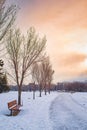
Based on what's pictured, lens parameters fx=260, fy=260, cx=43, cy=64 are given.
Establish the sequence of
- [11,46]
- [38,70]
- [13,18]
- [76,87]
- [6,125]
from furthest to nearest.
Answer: [76,87]
[38,70]
[11,46]
[13,18]
[6,125]

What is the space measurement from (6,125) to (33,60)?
14.8 m

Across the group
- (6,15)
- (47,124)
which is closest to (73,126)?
(47,124)

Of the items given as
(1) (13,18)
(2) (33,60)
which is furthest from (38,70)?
(1) (13,18)

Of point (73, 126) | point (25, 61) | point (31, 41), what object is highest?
point (31, 41)

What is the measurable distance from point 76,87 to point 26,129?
509ft

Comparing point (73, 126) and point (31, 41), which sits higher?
point (31, 41)

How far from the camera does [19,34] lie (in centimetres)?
2656

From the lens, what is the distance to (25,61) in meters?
27.2

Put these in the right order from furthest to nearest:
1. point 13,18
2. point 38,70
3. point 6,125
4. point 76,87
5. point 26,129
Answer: point 76,87
point 38,70
point 13,18
point 6,125
point 26,129

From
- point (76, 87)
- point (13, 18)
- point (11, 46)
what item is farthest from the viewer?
point (76, 87)

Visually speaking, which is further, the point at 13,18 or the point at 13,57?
the point at 13,57

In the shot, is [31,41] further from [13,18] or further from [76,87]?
[76,87]

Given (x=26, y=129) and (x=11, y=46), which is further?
(x=11, y=46)

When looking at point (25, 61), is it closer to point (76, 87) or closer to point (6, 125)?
point (6, 125)
